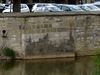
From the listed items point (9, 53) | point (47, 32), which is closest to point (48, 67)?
point (9, 53)

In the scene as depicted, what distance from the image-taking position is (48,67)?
2542cm

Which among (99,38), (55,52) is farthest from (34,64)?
(99,38)

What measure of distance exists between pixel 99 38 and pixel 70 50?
2261mm

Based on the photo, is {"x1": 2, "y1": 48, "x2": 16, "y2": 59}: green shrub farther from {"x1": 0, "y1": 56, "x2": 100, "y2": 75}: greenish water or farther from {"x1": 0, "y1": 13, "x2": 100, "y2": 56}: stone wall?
{"x1": 0, "y1": 56, "x2": 100, "y2": 75}: greenish water

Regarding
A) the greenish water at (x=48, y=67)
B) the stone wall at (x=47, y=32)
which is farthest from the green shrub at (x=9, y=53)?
the greenish water at (x=48, y=67)

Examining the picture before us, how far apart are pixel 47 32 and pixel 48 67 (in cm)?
409

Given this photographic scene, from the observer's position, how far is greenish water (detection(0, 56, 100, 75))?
77.6 ft

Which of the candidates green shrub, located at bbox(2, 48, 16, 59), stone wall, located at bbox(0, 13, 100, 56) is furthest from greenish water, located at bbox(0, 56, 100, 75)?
stone wall, located at bbox(0, 13, 100, 56)

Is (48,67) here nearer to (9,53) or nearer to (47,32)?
(9,53)

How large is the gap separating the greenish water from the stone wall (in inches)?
51.2

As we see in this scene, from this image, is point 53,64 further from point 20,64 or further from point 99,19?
point 99,19

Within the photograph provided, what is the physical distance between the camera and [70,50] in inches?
1154

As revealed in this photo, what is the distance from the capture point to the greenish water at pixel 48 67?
2364 cm

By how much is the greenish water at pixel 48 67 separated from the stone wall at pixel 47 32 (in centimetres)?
130
